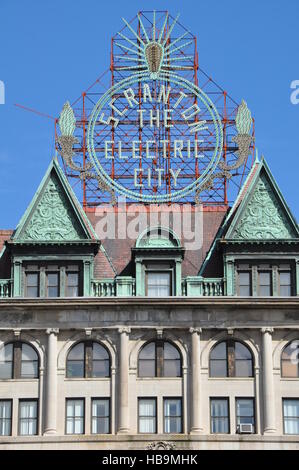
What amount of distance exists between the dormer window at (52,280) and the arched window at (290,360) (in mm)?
11502

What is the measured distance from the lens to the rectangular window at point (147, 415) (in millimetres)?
82625

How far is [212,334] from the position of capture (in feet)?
276

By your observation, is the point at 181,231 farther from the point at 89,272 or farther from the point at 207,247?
the point at 89,272

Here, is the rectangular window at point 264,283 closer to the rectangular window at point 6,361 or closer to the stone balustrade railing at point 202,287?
the stone balustrade railing at point 202,287

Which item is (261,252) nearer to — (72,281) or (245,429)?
(245,429)

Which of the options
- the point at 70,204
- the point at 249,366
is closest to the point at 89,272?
the point at 70,204

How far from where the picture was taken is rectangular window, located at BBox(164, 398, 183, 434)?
82625mm

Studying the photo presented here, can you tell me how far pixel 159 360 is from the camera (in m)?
83.8

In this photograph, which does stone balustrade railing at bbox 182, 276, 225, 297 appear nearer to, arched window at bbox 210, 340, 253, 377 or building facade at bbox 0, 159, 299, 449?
building facade at bbox 0, 159, 299, 449

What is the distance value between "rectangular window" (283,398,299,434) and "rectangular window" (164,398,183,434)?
5.50 m

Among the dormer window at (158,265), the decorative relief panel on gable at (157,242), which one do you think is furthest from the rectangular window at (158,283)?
the decorative relief panel on gable at (157,242)

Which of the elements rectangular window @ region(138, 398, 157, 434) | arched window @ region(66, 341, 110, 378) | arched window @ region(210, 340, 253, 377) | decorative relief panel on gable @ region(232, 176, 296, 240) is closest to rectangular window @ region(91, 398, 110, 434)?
arched window @ region(66, 341, 110, 378)

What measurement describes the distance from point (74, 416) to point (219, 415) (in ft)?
24.9

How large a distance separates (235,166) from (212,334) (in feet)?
42.7
